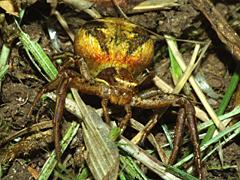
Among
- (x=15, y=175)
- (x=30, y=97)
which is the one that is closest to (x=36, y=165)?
(x=15, y=175)

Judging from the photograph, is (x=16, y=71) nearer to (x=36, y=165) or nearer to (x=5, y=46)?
(x=5, y=46)

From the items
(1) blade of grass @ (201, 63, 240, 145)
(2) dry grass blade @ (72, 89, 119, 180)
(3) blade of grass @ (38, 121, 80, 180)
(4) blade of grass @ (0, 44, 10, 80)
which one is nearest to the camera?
(2) dry grass blade @ (72, 89, 119, 180)

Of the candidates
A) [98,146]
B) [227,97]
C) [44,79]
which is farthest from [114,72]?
[227,97]

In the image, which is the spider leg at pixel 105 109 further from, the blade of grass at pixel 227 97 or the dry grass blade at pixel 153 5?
the dry grass blade at pixel 153 5

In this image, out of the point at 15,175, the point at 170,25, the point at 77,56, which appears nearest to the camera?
the point at 15,175

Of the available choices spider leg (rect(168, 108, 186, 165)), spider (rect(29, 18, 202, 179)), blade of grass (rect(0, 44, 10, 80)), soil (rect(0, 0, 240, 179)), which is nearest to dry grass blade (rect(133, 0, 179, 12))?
soil (rect(0, 0, 240, 179))

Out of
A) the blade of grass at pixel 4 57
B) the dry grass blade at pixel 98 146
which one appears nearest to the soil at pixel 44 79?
the blade of grass at pixel 4 57

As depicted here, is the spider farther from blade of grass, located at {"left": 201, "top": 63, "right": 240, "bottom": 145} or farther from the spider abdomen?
blade of grass, located at {"left": 201, "top": 63, "right": 240, "bottom": 145}
